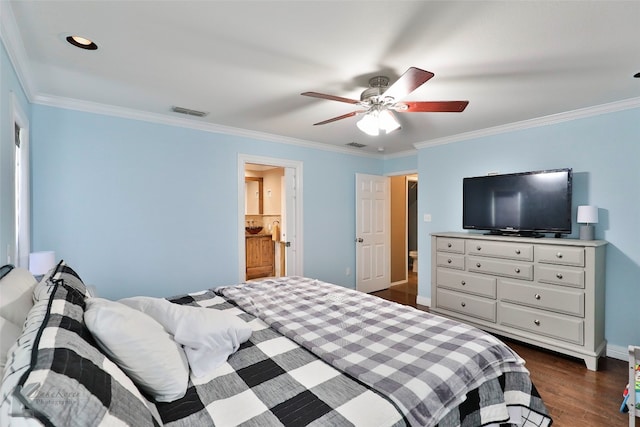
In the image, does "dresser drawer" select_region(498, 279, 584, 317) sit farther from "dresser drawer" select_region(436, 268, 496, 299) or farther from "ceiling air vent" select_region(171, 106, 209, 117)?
"ceiling air vent" select_region(171, 106, 209, 117)

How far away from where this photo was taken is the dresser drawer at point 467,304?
340 centimetres

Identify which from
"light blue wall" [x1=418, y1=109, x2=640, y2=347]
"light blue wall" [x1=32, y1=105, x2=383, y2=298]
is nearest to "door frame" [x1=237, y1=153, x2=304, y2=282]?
"light blue wall" [x1=32, y1=105, x2=383, y2=298]

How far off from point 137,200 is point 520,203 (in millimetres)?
4241

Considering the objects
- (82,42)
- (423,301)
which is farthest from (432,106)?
(423,301)

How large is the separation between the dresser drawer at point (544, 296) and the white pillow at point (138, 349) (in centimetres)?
328

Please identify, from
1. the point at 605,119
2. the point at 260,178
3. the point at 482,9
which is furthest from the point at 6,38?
the point at 260,178

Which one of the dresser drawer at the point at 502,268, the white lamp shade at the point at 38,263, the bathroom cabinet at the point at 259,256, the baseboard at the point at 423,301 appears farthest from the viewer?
the bathroom cabinet at the point at 259,256

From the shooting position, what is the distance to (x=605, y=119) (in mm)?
3033

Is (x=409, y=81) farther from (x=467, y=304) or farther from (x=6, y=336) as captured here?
(x=467, y=304)

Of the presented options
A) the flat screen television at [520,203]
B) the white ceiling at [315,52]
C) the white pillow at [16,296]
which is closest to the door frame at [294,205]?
the white ceiling at [315,52]

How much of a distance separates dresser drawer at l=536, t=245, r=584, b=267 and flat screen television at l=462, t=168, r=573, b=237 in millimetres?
310

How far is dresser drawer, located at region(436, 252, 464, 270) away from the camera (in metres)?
3.66

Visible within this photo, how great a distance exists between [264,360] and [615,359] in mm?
3597

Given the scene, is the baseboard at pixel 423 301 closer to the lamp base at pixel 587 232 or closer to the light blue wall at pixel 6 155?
the lamp base at pixel 587 232
